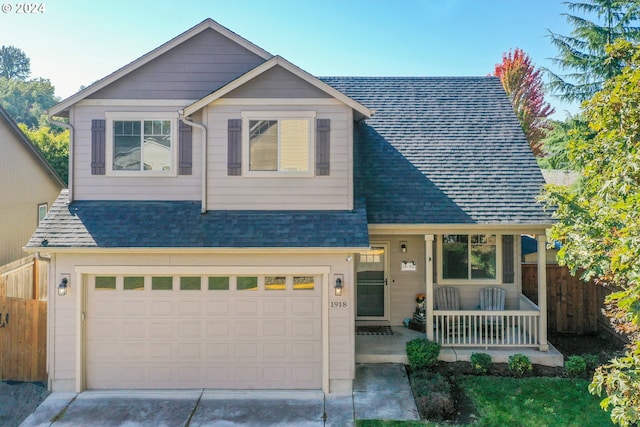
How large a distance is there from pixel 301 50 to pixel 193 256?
12201mm

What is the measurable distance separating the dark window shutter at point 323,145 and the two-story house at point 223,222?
0.09 ft

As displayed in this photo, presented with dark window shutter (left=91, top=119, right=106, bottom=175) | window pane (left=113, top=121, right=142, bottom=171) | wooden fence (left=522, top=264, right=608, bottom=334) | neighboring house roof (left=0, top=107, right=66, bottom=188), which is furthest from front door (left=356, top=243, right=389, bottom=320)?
neighboring house roof (left=0, top=107, right=66, bottom=188)

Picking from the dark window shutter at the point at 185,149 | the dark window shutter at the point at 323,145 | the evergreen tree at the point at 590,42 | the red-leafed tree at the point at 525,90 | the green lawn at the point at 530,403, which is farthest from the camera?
the red-leafed tree at the point at 525,90

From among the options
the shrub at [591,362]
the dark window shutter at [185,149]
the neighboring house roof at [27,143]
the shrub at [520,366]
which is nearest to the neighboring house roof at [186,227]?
the dark window shutter at [185,149]

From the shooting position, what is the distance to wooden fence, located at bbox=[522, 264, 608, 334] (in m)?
10.8

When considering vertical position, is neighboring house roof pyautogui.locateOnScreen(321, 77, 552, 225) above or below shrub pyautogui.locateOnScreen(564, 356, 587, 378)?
above

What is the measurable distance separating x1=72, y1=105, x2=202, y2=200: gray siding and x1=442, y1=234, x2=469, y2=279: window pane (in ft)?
20.0

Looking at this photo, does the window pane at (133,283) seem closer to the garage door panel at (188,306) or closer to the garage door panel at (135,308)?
the garage door panel at (135,308)

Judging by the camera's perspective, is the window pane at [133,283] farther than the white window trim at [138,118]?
No

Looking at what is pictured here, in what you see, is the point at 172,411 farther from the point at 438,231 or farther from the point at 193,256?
the point at 438,231

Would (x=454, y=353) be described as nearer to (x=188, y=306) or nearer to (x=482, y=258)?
(x=482, y=258)

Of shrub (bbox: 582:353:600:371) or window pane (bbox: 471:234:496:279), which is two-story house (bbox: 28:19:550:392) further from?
window pane (bbox: 471:234:496:279)

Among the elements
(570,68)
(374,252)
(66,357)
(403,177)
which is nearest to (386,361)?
(374,252)

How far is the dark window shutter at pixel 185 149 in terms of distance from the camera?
8875mm
